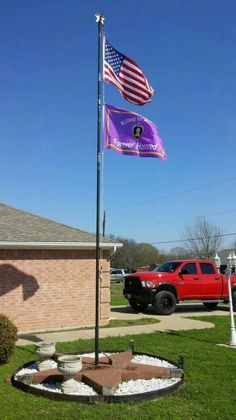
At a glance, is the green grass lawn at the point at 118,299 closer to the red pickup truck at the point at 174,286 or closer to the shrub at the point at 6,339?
the red pickup truck at the point at 174,286

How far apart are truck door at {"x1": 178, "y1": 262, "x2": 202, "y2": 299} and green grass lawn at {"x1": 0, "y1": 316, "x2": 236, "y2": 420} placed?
7241 millimetres

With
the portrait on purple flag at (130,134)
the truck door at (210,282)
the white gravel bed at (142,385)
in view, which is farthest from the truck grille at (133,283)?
the white gravel bed at (142,385)

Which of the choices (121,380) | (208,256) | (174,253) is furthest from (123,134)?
(174,253)

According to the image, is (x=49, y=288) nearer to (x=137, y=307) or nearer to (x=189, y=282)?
(x=137, y=307)

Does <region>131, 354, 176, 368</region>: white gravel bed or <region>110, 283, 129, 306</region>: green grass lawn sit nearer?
<region>131, 354, 176, 368</region>: white gravel bed

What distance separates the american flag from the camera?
9.03m

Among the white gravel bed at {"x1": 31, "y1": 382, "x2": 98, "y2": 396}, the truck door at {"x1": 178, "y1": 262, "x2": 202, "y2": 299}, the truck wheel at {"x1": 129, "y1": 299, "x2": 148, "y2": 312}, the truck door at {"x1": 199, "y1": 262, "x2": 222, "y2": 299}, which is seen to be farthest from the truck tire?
the white gravel bed at {"x1": 31, "y1": 382, "x2": 98, "y2": 396}

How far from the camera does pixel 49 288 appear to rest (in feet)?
44.8

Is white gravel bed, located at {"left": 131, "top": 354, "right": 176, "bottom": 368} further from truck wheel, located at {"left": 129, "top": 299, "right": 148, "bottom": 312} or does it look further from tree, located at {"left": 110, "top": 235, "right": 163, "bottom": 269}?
tree, located at {"left": 110, "top": 235, "right": 163, "bottom": 269}

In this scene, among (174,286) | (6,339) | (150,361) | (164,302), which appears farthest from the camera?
A: (174,286)

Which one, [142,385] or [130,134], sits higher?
[130,134]

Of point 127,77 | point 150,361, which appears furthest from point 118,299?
point 127,77

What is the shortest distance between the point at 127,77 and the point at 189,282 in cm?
1067

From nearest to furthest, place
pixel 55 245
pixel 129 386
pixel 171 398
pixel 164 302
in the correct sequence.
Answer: pixel 171 398
pixel 129 386
pixel 55 245
pixel 164 302
